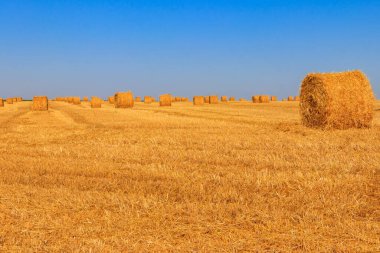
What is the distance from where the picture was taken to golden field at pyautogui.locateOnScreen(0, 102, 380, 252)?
446 cm

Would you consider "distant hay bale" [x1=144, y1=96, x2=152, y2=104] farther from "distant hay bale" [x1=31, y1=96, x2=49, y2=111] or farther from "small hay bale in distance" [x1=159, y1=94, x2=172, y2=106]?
"distant hay bale" [x1=31, y1=96, x2=49, y2=111]

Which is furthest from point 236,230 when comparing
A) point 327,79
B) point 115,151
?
point 327,79

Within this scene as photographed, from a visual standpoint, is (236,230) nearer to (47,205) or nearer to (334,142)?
(47,205)

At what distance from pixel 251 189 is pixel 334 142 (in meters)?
5.50

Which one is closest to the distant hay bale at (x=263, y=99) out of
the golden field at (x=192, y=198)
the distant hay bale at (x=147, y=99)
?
the distant hay bale at (x=147, y=99)

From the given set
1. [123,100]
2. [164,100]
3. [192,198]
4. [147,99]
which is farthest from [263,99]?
[192,198]

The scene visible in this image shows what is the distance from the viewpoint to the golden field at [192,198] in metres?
4.46

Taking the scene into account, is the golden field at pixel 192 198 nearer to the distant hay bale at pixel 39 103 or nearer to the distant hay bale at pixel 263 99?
the distant hay bale at pixel 39 103

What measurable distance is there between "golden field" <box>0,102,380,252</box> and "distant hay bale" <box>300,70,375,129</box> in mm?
4433

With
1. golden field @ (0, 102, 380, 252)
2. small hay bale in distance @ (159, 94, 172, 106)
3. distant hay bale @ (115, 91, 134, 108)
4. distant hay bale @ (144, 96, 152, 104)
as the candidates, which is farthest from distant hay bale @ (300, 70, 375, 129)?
distant hay bale @ (144, 96, 152, 104)

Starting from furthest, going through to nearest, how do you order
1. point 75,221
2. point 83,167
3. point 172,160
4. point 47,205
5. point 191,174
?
1. point 172,160
2. point 83,167
3. point 191,174
4. point 47,205
5. point 75,221

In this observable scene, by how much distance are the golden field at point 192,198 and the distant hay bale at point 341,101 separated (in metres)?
4.43

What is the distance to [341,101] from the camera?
49.8ft

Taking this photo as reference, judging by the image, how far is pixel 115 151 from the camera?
10.2m
